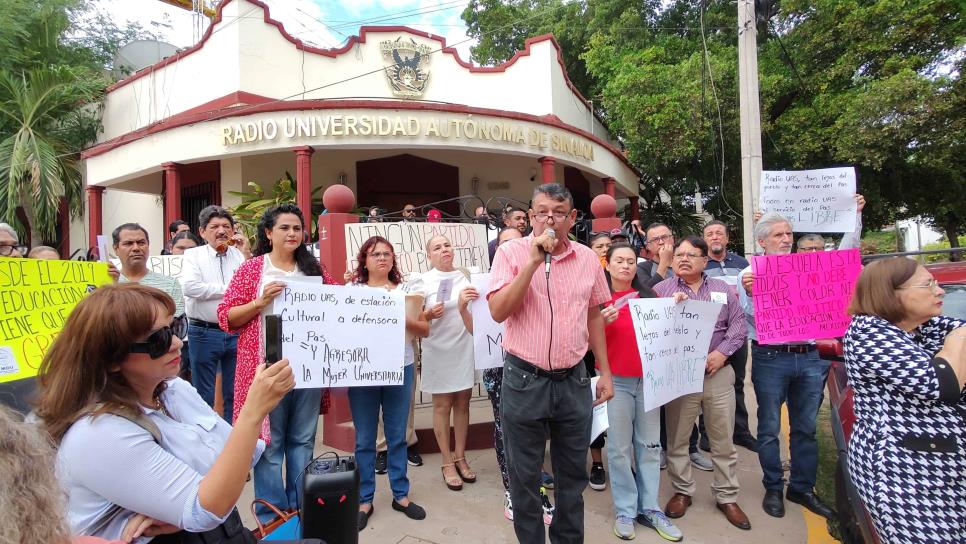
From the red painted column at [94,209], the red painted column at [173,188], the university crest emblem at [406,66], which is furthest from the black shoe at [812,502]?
the red painted column at [94,209]

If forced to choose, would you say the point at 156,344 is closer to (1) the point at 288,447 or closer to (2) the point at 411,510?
(1) the point at 288,447

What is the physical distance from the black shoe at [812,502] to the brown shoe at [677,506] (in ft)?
2.51

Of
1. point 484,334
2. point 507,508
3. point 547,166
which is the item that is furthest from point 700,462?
point 547,166

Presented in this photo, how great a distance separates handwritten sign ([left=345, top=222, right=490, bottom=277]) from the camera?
4625 millimetres

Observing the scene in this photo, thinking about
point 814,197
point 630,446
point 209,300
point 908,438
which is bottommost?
point 630,446

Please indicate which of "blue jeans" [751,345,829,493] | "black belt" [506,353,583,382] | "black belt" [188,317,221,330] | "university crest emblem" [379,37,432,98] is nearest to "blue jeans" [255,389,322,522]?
"black belt" [506,353,583,382]

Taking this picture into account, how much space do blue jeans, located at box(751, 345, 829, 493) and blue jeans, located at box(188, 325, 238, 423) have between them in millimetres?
3874

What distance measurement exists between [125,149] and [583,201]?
12.1 metres

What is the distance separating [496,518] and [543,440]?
114cm

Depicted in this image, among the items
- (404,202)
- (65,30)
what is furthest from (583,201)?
(65,30)

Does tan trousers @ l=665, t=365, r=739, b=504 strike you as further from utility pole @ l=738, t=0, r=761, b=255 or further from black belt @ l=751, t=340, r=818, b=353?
utility pole @ l=738, t=0, r=761, b=255

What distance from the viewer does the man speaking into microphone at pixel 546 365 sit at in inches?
98.8

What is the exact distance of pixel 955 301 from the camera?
3205 millimetres

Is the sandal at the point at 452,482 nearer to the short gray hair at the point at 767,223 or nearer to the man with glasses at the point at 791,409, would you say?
the man with glasses at the point at 791,409
